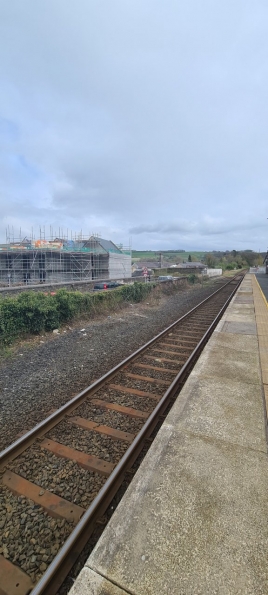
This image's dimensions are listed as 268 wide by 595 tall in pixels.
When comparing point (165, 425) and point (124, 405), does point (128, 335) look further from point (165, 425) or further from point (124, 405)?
point (165, 425)

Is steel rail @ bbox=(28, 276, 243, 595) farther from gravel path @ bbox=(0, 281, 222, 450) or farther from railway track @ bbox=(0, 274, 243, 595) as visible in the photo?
gravel path @ bbox=(0, 281, 222, 450)

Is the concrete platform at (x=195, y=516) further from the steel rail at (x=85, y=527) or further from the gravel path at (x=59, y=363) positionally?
the gravel path at (x=59, y=363)

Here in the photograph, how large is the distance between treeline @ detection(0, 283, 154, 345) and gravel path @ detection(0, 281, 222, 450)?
486mm

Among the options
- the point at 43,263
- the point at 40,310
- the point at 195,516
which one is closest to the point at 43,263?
the point at 43,263

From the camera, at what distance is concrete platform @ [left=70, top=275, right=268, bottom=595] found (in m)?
1.81

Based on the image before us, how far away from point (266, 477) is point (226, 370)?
115 inches

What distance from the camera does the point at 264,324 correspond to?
9.99 metres

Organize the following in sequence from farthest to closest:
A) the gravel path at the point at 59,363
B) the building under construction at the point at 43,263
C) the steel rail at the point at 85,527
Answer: the building under construction at the point at 43,263, the gravel path at the point at 59,363, the steel rail at the point at 85,527

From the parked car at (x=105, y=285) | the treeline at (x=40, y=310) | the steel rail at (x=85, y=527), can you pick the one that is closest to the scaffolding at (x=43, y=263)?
the parked car at (x=105, y=285)

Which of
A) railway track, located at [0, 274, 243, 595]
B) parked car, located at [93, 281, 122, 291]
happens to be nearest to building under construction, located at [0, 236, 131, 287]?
parked car, located at [93, 281, 122, 291]

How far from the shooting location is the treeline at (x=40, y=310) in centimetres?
867

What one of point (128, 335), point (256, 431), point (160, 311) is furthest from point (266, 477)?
point (160, 311)

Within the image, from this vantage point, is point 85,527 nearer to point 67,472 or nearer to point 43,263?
point 67,472

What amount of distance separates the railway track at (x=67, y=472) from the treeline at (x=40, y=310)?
4.66 meters
